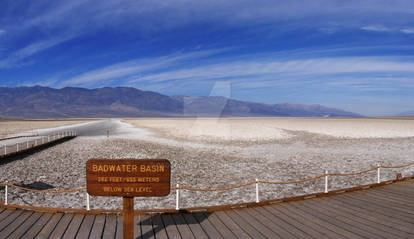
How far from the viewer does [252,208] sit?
26.2 feet

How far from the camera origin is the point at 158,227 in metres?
6.66

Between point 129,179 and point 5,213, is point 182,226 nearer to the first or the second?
point 129,179

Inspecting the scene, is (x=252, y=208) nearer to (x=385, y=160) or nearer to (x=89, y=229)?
(x=89, y=229)

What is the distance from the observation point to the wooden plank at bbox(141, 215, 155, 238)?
20.6 ft

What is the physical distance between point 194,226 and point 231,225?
0.96 m

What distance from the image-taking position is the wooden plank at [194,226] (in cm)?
628

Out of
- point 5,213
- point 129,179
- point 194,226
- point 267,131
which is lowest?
point 267,131

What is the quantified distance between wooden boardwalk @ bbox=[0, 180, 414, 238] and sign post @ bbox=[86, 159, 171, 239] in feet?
4.70

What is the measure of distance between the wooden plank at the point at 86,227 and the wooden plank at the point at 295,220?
4999 millimetres

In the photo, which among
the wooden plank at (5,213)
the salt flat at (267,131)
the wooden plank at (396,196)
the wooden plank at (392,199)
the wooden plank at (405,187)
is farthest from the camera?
the salt flat at (267,131)

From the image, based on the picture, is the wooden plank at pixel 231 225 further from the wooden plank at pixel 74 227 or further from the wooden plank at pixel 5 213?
the wooden plank at pixel 5 213

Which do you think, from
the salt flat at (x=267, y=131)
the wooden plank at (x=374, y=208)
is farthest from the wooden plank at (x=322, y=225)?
the salt flat at (x=267, y=131)

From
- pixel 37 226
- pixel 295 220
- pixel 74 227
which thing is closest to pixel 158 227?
pixel 74 227

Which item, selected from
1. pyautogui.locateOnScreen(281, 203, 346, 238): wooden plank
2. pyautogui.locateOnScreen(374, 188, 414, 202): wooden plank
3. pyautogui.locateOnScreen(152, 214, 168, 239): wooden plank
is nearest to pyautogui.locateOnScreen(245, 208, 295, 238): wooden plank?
pyautogui.locateOnScreen(281, 203, 346, 238): wooden plank
